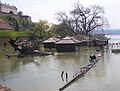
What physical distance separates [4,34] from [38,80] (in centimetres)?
4066

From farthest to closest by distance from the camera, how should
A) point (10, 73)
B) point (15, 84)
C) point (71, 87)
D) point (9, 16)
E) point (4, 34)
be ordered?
point (9, 16), point (4, 34), point (10, 73), point (15, 84), point (71, 87)

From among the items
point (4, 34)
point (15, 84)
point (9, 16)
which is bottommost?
point (15, 84)

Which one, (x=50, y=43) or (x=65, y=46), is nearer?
(x=65, y=46)

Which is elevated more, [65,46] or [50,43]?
[50,43]

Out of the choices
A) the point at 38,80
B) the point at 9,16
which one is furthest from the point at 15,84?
the point at 9,16

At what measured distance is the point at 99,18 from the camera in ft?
252

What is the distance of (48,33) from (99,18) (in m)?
13.1

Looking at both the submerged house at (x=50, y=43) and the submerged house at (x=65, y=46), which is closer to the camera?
the submerged house at (x=65, y=46)

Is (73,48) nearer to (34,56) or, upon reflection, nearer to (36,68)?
(34,56)

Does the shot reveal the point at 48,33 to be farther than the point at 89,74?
Yes

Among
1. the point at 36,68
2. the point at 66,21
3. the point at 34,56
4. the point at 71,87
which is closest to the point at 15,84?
the point at 71,87

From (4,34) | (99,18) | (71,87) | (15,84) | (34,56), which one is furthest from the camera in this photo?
(99,18)

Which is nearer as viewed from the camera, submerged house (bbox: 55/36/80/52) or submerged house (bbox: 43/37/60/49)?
submerged house (bbox: 55/36/80/52)

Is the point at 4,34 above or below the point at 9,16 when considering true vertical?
below
